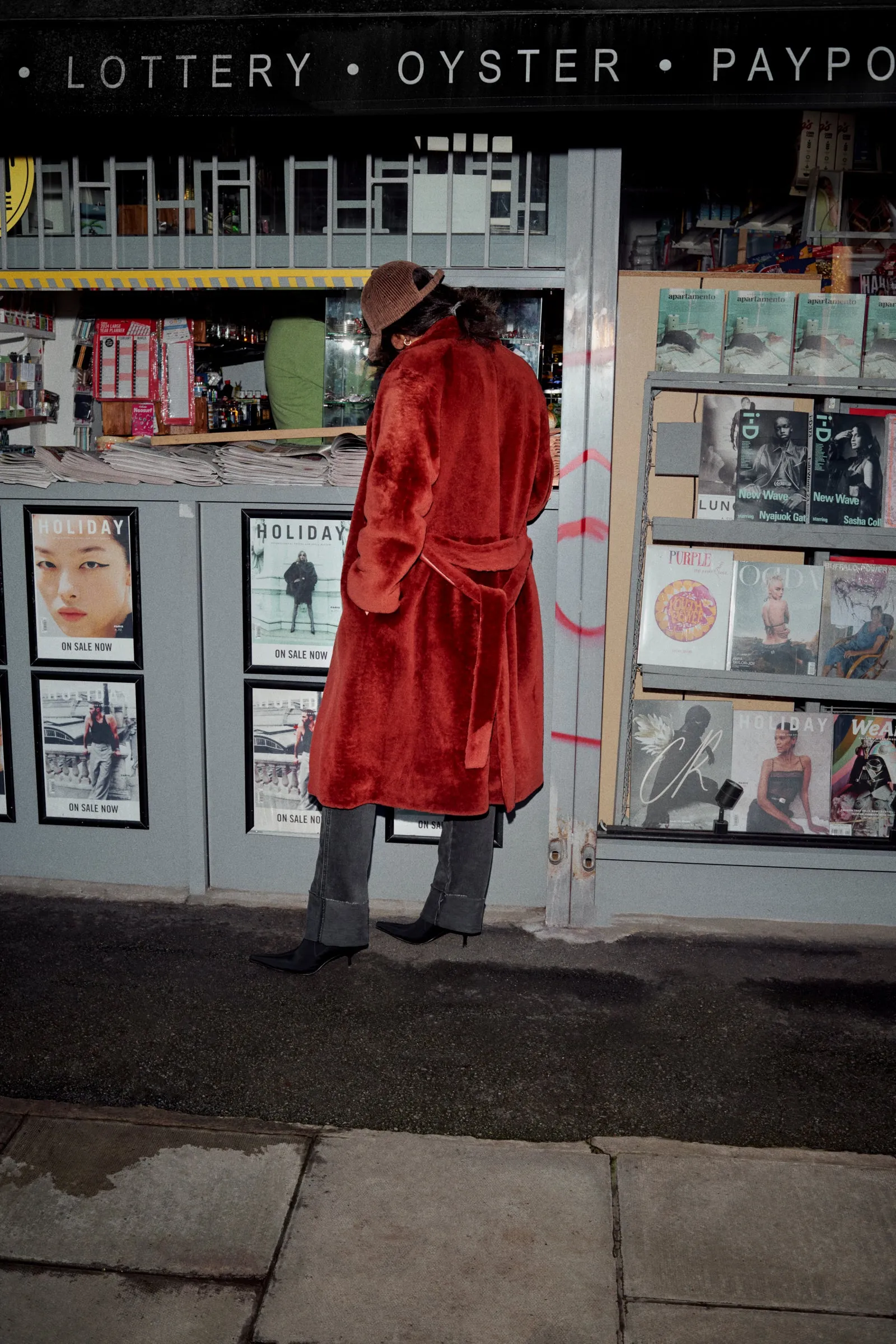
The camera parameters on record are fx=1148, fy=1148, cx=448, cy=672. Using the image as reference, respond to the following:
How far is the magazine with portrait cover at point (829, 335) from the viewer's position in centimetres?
370

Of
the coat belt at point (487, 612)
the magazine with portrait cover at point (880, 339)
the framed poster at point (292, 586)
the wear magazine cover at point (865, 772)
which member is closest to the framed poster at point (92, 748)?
the framed poster at point (292, 586)

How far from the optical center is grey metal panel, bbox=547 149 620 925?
3650 millimetres

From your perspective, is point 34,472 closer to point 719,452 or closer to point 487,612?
point 487,612

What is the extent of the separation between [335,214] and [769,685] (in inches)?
85.1

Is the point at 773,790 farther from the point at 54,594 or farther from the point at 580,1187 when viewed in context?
the point at 54,594

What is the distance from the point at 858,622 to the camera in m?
3.93

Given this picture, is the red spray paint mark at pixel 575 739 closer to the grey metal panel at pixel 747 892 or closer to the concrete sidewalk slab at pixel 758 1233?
the grey metal panel at pixel 747 892

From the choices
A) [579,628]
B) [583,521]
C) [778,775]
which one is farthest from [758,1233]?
[583,521]

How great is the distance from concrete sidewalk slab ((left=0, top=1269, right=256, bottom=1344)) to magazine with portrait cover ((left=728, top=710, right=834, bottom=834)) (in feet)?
7.92

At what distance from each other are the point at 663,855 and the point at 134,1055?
1.84 m

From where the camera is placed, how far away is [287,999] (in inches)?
135

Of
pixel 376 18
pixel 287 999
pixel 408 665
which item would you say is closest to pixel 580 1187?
pixel 287 999

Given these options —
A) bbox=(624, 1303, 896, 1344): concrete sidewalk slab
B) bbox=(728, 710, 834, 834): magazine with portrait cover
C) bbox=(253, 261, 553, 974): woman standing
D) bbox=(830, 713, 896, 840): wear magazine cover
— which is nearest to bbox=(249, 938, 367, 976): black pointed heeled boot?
bbox=(253, 261, 553, 974): woman standing

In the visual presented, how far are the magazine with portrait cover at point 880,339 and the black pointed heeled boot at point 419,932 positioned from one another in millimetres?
2250
